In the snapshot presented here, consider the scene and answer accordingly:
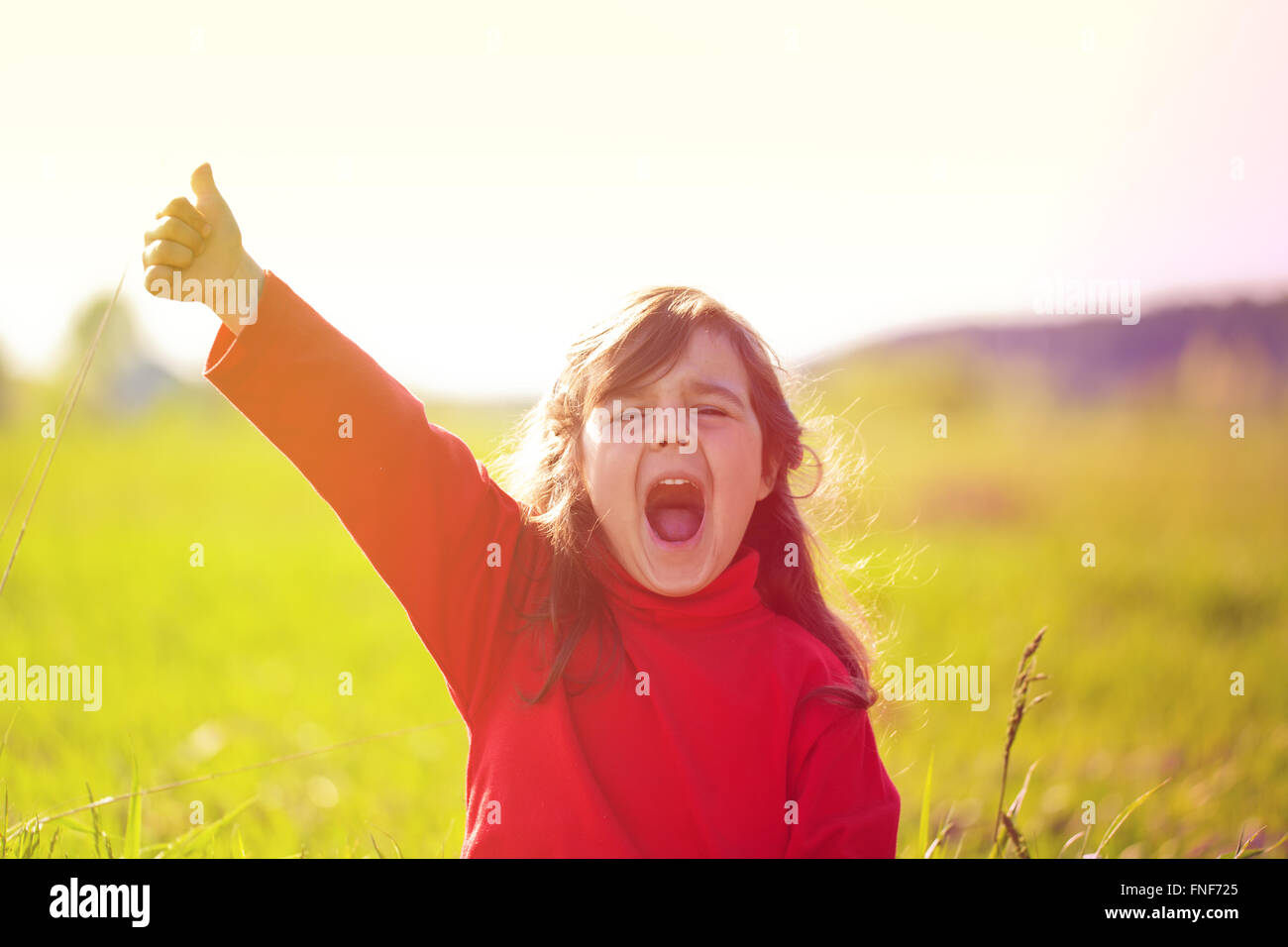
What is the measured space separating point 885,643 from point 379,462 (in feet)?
6.01

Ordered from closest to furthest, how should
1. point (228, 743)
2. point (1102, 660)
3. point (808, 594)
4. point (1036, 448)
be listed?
point (808, 594) → point (228, 743) → point (1102, 660) → point (1036, 448)

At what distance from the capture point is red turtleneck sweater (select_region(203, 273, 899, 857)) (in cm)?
208

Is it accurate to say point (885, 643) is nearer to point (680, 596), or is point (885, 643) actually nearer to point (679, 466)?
point (680, 596)

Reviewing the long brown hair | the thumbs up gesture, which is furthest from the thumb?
the long brown hair

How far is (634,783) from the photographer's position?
2137 millimetres

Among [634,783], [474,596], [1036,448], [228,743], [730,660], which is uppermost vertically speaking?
[1036,448]

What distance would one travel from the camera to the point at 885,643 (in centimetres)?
322

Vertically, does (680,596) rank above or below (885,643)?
above

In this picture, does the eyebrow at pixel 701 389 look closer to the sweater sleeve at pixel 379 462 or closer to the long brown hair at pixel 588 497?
the long brown hair at pixel 588 497

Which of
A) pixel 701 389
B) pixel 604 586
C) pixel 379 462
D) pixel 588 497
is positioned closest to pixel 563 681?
pixel 604 586
